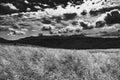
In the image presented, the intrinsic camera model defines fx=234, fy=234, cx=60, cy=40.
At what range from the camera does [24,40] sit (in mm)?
3760

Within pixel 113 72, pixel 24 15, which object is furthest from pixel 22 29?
pixel 113 72

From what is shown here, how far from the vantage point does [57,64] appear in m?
4.63

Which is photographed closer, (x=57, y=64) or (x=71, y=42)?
(x=71, y=42)

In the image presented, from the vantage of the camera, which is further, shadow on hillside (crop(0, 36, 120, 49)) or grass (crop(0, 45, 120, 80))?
grass (crop(0, 45, 120, 80))

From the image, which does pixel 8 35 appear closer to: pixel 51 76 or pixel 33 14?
pixel 33 14

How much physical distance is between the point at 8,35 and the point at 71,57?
1.80 m

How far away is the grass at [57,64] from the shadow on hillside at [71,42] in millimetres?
294

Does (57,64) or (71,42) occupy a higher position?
(71,42)

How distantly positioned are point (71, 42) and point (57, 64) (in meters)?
0.77

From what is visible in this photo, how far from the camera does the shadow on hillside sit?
380cm

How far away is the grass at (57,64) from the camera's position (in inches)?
163

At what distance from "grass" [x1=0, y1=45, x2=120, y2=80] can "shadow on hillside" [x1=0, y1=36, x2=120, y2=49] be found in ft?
0.96

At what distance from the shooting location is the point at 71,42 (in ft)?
13.3

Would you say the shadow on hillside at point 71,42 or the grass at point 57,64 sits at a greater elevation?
the shadow on hillside at point 71,42
